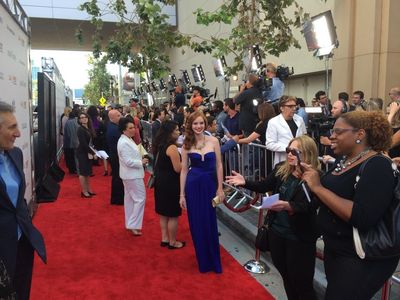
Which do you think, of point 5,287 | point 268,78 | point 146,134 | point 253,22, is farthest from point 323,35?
point 146,134

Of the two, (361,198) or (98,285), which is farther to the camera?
(98,285)

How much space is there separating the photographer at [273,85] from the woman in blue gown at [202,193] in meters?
3.04

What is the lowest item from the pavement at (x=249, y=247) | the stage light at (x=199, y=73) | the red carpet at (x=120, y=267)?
the red carpet at (x=120, y=267)

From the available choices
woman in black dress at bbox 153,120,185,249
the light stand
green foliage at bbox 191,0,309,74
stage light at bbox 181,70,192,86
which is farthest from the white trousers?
stage light at bbox 181,70,192,86

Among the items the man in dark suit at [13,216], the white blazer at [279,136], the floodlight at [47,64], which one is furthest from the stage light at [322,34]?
the floodlight at [47,64]

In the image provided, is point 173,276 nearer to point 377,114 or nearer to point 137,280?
point 137,280

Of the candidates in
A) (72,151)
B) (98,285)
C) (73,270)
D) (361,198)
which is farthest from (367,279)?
(72,151)

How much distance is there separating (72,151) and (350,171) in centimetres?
1063

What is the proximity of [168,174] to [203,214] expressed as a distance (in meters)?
0.84

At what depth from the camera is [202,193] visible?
15.5 ft

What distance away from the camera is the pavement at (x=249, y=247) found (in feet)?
13.3

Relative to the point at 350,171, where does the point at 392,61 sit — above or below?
above

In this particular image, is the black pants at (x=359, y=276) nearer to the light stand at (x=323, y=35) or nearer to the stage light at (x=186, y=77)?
the light stand at (x=323, y=35)

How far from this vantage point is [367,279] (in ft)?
7.70
